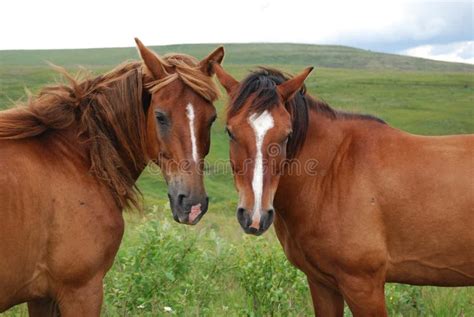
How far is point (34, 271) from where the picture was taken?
12.9 feet

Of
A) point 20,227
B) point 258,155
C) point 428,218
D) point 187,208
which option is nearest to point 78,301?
point 20,227

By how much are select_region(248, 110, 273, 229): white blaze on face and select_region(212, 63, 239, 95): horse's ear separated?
0.51 metres

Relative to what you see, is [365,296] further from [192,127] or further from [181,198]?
[192,127]

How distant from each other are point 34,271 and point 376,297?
2.69m

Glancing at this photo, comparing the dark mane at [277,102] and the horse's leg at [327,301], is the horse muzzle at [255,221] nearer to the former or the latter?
the dark mane at [277,102]

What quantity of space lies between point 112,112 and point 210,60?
3.15 ft

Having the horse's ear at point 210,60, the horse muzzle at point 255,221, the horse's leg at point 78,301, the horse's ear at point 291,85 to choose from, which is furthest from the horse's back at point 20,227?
the horse's ear at point 291,85

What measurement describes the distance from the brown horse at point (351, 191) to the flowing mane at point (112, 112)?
0.42 metres

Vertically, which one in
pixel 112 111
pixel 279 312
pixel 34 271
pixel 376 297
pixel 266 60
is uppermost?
pixel 112 111

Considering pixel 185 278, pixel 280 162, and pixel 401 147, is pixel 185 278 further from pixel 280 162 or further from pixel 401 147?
pixel 401 147

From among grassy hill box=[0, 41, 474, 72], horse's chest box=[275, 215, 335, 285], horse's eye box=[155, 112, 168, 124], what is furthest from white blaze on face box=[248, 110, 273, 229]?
grassy hill box=[0, 41, 474, 72]

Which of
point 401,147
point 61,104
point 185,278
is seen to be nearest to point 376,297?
point 401,147

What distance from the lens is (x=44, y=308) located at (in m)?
4.38

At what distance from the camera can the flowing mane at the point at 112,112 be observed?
4375 mm
